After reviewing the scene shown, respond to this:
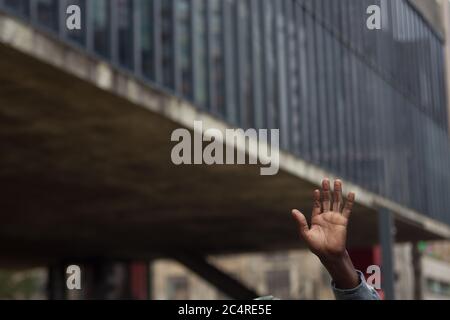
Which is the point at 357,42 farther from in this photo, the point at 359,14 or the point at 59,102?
the point at 59,102

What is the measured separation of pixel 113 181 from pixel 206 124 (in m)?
5.29

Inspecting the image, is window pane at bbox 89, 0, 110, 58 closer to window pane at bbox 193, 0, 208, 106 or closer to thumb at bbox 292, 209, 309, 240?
window pane at bbox 193, 0, 208, 106

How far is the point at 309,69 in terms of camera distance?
25.8m

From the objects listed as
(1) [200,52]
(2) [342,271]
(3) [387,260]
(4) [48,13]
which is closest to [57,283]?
(3) [387,260]

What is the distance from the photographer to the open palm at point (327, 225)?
3.35 m

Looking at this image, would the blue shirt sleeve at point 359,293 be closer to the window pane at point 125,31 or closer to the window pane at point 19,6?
the window pane at point 19,6

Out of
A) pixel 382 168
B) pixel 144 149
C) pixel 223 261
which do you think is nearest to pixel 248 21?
pixel 144 149

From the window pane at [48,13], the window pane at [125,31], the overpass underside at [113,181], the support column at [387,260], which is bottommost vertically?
the support column at [387,260]
